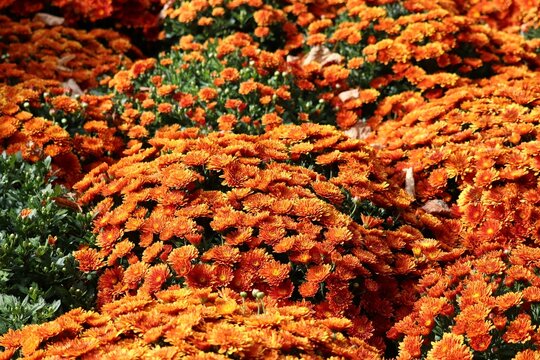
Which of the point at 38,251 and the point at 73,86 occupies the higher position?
the point at 38,251

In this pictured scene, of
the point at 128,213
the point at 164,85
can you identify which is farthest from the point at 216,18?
the point at 128,213

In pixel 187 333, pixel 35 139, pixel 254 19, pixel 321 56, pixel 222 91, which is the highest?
pixel 187 333

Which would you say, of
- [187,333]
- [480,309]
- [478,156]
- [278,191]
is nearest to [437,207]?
[478,156]

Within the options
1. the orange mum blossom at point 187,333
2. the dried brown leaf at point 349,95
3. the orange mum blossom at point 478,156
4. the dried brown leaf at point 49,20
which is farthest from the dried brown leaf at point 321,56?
the orange mum blossom at point 187,333

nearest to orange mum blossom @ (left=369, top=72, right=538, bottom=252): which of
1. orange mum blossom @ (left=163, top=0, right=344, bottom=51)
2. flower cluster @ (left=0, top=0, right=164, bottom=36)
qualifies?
orange mum blossom @ (left=163, top=0, right=344, bottom=51)

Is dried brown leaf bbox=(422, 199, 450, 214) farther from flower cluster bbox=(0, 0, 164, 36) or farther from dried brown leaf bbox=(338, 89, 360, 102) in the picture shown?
flower cluster bbox=(0, 0, 164, 36)

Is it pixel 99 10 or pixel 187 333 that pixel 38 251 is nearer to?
pixel 187 333

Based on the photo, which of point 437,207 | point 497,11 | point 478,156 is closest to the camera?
point 478,156
